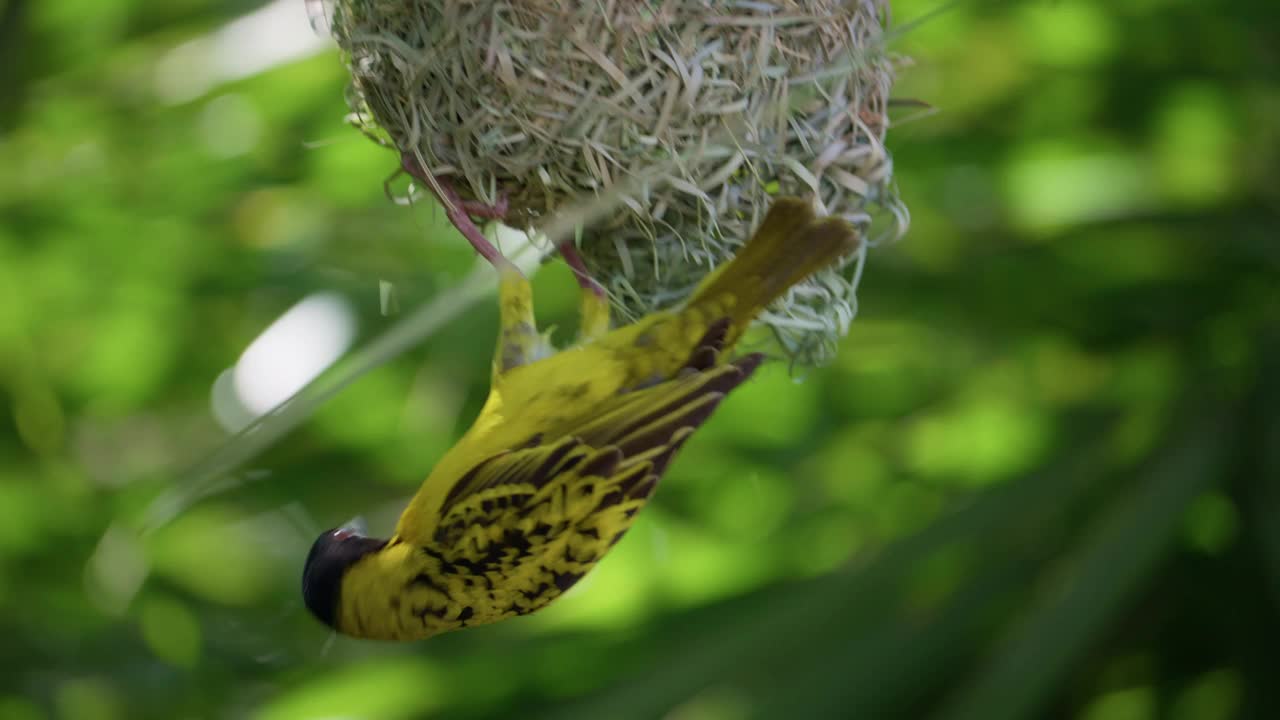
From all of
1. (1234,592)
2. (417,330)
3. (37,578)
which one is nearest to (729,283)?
(417,330)

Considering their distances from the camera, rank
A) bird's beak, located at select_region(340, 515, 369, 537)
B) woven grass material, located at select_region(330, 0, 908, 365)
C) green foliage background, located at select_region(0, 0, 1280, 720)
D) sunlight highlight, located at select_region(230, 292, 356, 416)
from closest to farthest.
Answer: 1. woven grass material, located at select_region(330, 0, 908, 365)
2. bird's beak, located at select_region(340, 515, 369, 537)
3. sunlight highlight, located at select_region(230, 292, 356, 416)
4. green foliage background, located at select_region(0, 0, 1280, 720)

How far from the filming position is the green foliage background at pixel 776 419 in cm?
159

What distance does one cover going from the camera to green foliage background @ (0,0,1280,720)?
5.21ft

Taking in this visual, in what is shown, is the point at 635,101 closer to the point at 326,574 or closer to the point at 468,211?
the point at 468,211

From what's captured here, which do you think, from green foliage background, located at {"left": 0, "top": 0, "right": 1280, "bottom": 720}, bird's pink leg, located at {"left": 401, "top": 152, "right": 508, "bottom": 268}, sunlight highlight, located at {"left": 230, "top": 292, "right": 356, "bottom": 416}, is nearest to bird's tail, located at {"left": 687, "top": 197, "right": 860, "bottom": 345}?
→ bird's pink leg, located at {"left": 401, "top": 152, "right": 508, "bottom": 268}

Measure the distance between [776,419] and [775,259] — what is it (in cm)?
106

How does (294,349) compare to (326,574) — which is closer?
(326,574)

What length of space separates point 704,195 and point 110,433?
1593 mm

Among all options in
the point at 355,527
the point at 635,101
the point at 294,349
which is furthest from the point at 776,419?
the point at 635,101

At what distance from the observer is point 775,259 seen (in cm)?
68

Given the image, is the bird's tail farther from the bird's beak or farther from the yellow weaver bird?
the bird's beak

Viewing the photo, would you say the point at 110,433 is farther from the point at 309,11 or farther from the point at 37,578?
the point at 309,11

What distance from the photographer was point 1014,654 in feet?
5.06

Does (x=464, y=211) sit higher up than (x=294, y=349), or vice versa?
(x=464, y=211)
